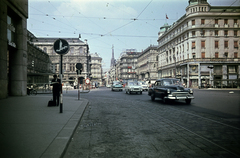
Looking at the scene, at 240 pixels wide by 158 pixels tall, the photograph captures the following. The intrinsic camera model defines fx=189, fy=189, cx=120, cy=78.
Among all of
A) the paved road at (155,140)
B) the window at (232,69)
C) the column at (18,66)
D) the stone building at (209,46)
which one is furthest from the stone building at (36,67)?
the window at (232,69)

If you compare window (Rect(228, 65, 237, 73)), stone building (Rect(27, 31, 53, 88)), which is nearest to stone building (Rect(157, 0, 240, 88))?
window (Rect(228, 65, 237, 73))

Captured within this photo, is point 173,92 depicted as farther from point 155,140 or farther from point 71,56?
point 71,56

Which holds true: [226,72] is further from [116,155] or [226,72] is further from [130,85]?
[116,155]

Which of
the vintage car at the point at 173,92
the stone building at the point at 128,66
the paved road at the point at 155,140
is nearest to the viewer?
the paved road at the point at 155,140

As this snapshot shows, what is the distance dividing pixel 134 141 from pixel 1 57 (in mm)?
11463

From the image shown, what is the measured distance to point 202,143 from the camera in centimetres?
427

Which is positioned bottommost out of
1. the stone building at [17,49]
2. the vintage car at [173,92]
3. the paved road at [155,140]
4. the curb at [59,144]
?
the paved road at [155,140]

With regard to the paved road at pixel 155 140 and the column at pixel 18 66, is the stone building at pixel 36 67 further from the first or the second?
the paved road at pixel 155 140

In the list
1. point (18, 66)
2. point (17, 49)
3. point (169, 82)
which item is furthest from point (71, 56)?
point (169, 82)

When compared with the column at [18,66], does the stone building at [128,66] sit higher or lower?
higher

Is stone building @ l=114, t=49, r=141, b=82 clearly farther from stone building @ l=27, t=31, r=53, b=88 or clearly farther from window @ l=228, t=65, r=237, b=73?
stone building @ l=27, t=31, r=53, b=88

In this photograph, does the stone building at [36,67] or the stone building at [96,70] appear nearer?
the stone building at [36,67]

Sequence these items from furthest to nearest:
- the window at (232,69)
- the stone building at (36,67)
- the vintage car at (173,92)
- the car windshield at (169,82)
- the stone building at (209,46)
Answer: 1. the stone building at (209,46)
2. the window at (232,69)
3. the stone building at (36,67)
4. the car windshield at (169,82)
5. the vintage car at (173,92)

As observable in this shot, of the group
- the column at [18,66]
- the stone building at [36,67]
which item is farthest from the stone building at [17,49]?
the stone building at [36,67]
